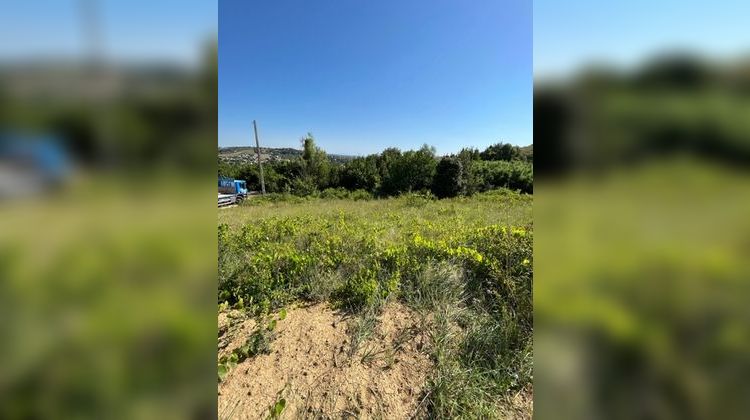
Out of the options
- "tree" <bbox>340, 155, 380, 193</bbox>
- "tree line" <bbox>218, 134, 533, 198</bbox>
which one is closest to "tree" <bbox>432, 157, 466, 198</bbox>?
"tree line" <bbox>218, 134, 533, 198</bbox>

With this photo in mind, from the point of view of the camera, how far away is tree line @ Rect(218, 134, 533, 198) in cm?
1878

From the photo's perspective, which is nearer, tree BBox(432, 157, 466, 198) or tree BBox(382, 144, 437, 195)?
tree BBox(432, 157, 466, 198)

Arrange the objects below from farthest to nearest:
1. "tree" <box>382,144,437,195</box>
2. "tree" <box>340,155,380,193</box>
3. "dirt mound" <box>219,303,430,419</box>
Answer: "tree" <box>340,155,380,193</box> → "tree" <box>382,144,437,195</box> → "dirt mound" <box>219,303,430,419</box>

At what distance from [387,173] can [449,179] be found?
4.94 meters

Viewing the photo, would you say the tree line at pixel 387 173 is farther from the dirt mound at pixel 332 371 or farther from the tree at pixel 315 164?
the dirt mound at pixel 332 371

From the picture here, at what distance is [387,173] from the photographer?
22344 millimetres

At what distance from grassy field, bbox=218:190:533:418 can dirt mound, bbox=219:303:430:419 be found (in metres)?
0.03
